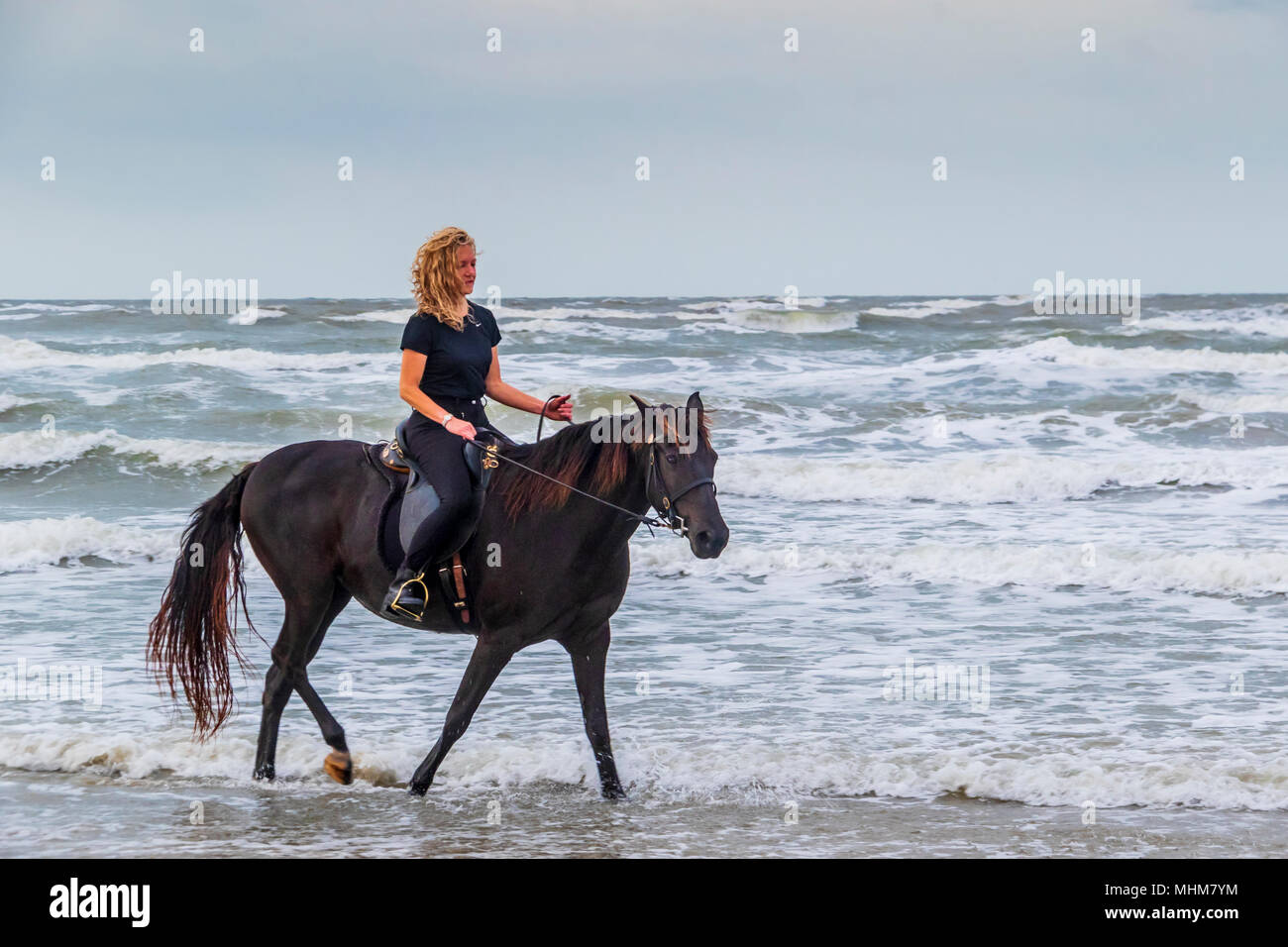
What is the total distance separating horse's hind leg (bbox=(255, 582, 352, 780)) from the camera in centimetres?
574

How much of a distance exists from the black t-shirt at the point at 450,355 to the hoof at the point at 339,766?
63.6 inches

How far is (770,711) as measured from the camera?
7039 millimetres

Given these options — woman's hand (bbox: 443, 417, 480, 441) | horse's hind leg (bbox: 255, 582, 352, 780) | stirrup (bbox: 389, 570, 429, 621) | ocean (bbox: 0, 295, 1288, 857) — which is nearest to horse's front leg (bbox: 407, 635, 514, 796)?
→ stirrup (bbox: 389, 570, 429, 621)

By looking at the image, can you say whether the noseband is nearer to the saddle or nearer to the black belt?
the saddle

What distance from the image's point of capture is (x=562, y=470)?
17.6ft

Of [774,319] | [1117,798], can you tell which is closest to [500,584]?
[1117,798]

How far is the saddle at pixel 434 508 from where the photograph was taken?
17.6 feet

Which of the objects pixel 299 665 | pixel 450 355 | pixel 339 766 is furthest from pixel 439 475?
pixel 339 766

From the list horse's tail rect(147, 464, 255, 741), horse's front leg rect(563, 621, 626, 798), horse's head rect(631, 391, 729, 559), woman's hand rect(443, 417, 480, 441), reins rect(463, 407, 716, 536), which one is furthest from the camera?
horse's tail rect(147, 464, 255, 741)

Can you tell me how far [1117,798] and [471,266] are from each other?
136 inches

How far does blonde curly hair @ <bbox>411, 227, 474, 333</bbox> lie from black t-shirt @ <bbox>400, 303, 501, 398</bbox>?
0.04 meters

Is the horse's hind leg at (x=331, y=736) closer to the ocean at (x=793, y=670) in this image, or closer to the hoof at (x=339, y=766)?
the hoof at (x=339, y=766)
